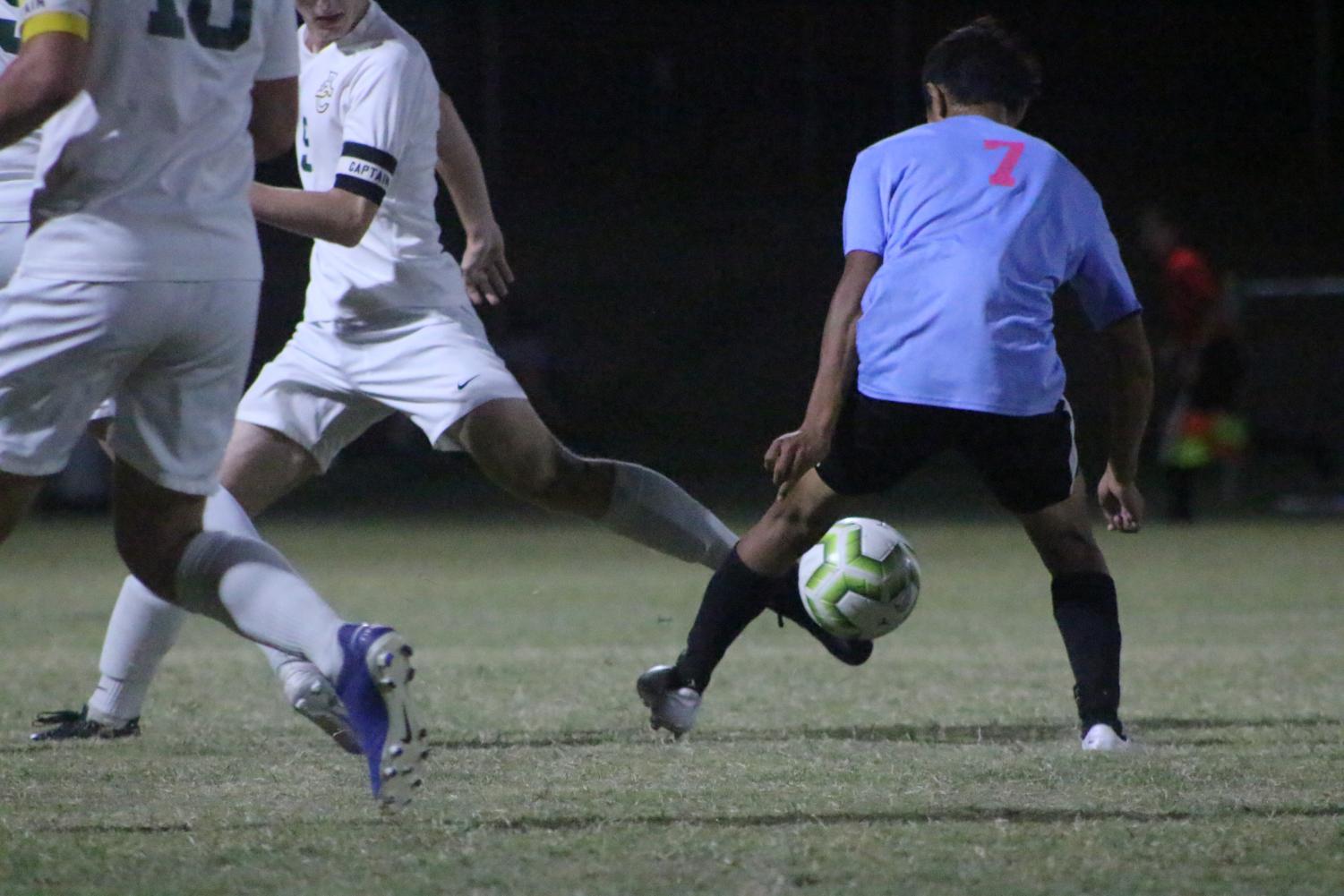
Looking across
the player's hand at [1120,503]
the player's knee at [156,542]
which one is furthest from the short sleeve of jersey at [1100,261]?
the player's knee at [156,542]

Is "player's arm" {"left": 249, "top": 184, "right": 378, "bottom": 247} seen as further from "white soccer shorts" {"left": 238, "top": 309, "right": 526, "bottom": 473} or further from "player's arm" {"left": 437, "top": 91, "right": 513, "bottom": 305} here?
"player's arm" {"left": 437, "top": 91, "right": 513, "bottom": 305}

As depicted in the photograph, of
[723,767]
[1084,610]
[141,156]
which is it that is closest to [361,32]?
[141,156]

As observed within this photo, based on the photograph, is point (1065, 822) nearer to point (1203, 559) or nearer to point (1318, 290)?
point (1203, 559)

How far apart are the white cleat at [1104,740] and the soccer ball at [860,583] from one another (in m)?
0.66

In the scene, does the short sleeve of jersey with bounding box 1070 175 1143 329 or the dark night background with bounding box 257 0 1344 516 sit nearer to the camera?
the short sleeve of jersey with bounding box 1070 175 1143 329

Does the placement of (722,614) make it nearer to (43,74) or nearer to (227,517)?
(227,517)

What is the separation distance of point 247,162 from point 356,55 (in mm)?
1657

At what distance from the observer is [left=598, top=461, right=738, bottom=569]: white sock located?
5930 mm

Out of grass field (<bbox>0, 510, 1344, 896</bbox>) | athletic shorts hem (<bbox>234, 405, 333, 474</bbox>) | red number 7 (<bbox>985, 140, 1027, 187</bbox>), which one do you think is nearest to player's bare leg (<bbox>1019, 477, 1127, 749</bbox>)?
grass field (<bbox>0, 510, 1344, 896</bbox>)

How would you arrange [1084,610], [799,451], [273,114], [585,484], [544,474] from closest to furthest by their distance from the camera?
[273,114], [799,451], [1084,610], [544,474], [585,484]

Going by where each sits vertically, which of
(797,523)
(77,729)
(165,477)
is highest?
(165,477)

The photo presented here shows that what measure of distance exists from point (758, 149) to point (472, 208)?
1860 centimetres

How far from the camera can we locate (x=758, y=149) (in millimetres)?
24422

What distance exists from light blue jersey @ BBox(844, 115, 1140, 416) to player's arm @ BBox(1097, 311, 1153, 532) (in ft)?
0.23
